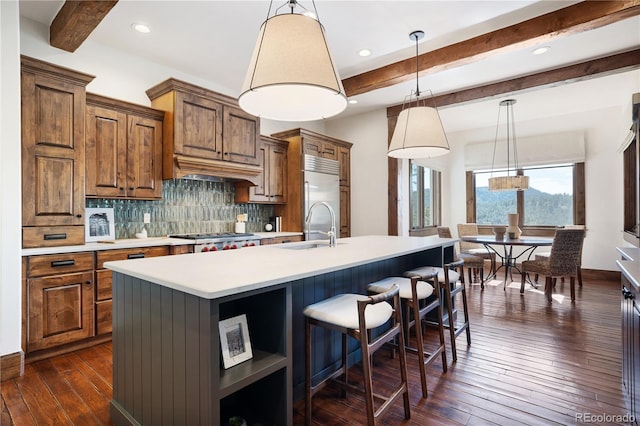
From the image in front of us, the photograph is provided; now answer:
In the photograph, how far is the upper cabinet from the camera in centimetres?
365

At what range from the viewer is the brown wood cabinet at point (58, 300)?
2.62 metres

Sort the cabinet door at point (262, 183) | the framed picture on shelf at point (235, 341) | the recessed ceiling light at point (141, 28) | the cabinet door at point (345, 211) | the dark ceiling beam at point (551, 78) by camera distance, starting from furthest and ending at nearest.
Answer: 1. the cabinet door at point (345, 211)
2. the cabinet door at point (262, 183)
3. the dark ceiling beam at point (551, 78)
4. the recessed ceiling light at point (141, 28)
5. the framed picture on shelf at point (235, 341)

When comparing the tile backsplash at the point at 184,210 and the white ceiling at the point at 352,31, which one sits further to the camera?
the tile backsplash at the point at 184,210

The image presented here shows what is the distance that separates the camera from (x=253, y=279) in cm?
142

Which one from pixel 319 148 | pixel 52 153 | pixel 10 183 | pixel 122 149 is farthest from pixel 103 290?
pixel 319 148

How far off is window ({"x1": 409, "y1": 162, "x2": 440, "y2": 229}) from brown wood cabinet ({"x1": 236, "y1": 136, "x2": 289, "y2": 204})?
A: 2.77 m

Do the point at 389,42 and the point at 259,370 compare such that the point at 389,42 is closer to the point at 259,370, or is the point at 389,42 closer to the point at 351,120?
the point at 351,120

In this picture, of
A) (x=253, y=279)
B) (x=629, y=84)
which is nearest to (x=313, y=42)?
(x=253, y=279)

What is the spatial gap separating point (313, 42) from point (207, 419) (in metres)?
1.74

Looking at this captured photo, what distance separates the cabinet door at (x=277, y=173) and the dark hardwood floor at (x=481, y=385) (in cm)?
282

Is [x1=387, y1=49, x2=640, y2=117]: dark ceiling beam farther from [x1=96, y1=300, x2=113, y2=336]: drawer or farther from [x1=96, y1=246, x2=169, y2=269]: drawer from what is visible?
[x1=96, y1=300, x2=113, y2=336]: drawer

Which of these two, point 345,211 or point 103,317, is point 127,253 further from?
point 345,211

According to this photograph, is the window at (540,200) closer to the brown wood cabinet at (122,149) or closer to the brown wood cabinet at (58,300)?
the brown wood cabinet at (122,149)

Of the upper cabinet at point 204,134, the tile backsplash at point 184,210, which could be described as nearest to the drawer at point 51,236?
the tile backsplash at point 184,210
